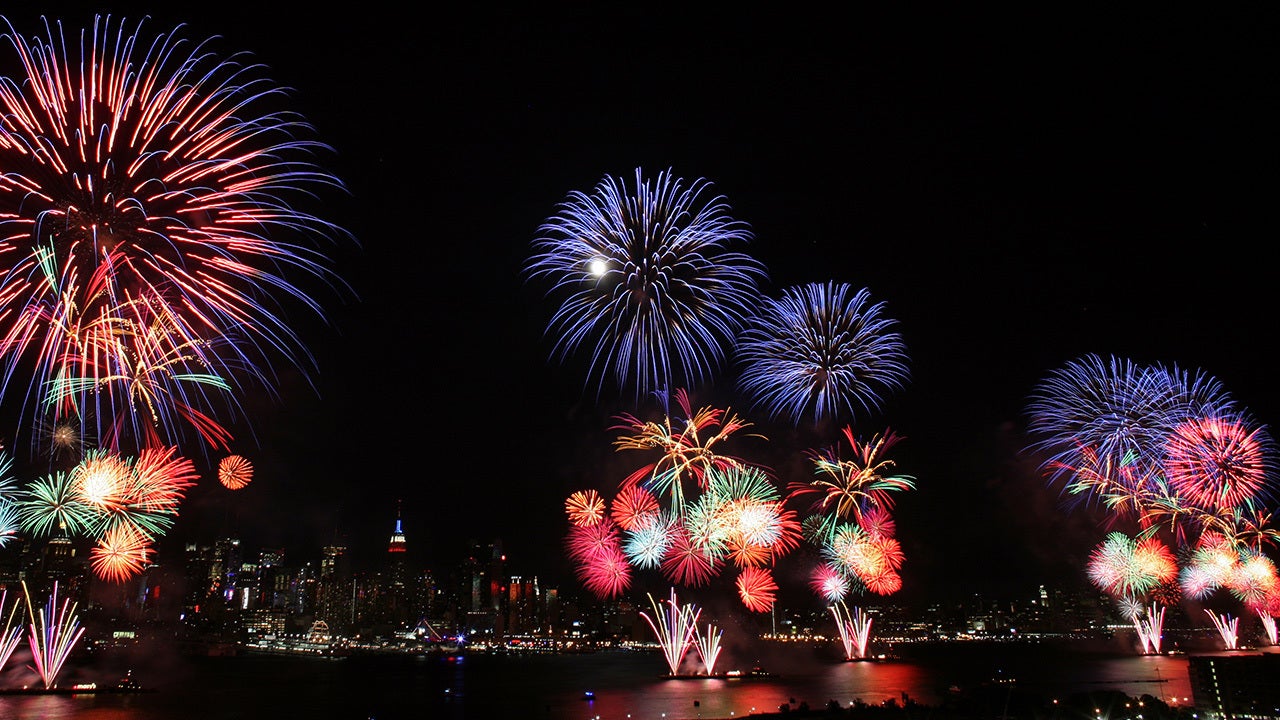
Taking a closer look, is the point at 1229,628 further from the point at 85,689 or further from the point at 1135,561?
the point at 85,689

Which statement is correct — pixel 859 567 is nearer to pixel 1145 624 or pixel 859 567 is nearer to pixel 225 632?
pixel 1145 624

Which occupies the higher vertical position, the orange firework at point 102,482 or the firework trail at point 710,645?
the orange firework at point 102,482

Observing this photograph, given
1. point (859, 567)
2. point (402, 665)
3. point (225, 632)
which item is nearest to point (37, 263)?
point (859, 567)

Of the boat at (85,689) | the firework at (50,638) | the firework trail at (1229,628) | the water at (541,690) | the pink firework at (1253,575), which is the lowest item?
the water at (541,690)

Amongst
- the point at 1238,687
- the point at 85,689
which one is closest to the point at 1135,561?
the point at 1238,687

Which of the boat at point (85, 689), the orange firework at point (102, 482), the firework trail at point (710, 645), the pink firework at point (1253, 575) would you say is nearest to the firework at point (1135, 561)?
the pink firework at point (1253, 575)

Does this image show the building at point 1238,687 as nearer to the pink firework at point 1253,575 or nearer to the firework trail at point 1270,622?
the pink firework at point 1253,575

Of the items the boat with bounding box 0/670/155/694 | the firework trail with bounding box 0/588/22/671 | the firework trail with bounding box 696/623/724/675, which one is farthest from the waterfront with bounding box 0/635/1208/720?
the firework trail with bounding box 0/588/22/671
